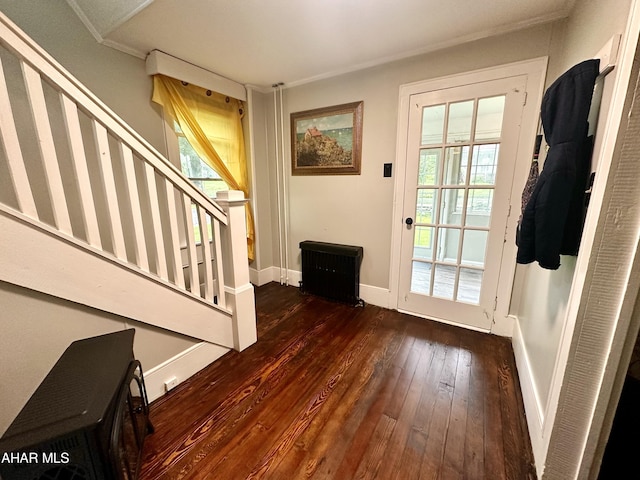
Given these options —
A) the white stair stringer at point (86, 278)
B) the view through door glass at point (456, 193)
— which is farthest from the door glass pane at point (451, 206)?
the white stair stringer at point (86, 278)

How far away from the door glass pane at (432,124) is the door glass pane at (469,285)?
3.80ft

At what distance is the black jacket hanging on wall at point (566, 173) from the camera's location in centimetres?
104

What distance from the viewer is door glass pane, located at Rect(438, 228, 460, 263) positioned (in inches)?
89.0

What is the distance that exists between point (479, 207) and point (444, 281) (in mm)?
714

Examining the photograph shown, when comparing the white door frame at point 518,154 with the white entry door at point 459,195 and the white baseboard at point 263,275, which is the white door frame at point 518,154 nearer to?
the white entry door at point 459,195

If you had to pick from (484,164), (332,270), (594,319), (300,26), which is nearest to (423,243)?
(484,164)

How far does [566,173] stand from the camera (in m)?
1.05

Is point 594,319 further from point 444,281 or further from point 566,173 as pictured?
point 444,281

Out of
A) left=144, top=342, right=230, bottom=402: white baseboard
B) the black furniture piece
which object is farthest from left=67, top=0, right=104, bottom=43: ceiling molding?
left=144, top=342, right=230, bottom=402: white baseboard

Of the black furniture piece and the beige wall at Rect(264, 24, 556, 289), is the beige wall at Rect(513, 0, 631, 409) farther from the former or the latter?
the black furniture piece

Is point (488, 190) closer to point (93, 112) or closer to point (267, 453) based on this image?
point (267, 453)

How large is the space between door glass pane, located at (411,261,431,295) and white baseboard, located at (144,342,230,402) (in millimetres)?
1784

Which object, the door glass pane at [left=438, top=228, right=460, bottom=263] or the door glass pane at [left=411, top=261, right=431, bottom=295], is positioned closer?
the door glass pane at [left=438, top=228, right=460, bottom=263]

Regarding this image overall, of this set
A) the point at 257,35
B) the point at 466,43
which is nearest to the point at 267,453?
the point at 257,35
